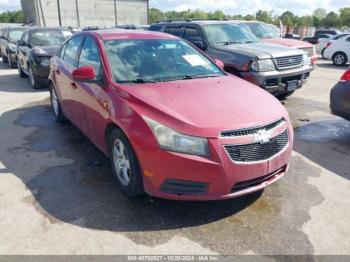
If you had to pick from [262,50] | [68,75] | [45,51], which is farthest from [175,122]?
[45,51]

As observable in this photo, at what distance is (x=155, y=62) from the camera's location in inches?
157

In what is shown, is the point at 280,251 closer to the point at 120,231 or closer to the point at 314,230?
the point at 314,230

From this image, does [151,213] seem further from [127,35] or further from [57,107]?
[57,107]

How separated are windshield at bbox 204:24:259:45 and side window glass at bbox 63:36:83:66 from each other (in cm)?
353

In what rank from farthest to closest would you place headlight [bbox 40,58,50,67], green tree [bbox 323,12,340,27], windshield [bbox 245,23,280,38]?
green tree [bbox 323,12,340,27], windshield [bbox 245,23,280,38], headlight [bbox 40,58,50,67]

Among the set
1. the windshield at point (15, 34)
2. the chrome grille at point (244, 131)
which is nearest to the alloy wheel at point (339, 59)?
the chrome grille at point (244, 131)

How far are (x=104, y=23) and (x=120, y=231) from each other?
62.2 meters

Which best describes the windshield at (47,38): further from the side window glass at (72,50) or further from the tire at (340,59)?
the tire at (340,59)

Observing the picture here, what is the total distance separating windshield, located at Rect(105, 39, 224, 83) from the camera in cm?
375

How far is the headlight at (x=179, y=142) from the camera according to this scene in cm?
280

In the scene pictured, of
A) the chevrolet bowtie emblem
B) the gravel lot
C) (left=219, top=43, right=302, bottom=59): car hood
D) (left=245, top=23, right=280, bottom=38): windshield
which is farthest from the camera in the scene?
(left=245, top=23, right=280, bottom=38): windshield

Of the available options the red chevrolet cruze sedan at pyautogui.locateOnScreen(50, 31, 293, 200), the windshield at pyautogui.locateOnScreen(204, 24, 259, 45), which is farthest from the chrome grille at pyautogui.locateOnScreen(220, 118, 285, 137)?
the windshield at pyautogui.locateOnScreen(204, 24, 259, 45)

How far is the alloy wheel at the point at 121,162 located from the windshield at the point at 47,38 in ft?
25.6

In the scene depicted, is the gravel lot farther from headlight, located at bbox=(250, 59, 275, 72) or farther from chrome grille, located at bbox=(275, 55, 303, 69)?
chrome grille, located at bbox=(275, 55, 303, 69)
